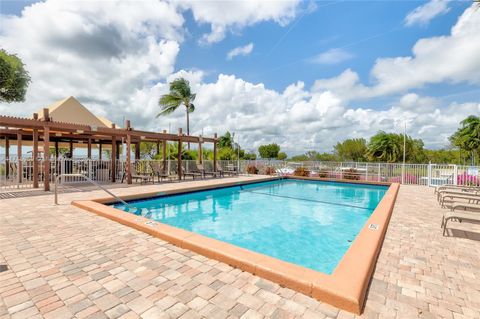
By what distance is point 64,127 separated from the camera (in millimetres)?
9656

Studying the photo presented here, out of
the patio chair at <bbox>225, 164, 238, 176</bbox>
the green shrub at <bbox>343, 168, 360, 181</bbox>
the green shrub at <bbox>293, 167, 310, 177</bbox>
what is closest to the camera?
the green shrub at <bbox>343, 168, 360, 181</bbox>

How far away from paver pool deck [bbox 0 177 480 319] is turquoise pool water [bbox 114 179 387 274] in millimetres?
1557

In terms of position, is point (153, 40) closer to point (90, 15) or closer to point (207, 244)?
point (90, 15)

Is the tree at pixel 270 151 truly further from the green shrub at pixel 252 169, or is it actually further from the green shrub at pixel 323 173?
the green shrub at pixel 323 173

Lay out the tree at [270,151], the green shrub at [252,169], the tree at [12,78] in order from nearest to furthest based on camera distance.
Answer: the tree at [12,78]
the green shrub at [252,169]
the tree at [270,151]

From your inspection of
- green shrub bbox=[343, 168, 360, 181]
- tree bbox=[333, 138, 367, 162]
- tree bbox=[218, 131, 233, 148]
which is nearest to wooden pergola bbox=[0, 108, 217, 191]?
green shrub bbox=[343, 168, 360, 181]

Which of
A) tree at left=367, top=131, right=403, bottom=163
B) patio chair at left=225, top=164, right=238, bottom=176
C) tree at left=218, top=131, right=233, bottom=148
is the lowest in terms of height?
patio chair at left=225, top=164, right=238, bottom=176

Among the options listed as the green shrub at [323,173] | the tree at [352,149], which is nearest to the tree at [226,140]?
the tree at [352,149]

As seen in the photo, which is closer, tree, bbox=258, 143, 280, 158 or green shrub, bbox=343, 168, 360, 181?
green shrub, bbox=343, 168, 360, 181

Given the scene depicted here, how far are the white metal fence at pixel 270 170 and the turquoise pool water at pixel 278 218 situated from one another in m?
3.07

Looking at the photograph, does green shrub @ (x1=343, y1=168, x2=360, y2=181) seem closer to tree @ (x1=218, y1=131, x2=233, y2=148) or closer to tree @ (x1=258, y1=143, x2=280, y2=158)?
tree @ (x1=218, y1=131, x2=233, y2=148)

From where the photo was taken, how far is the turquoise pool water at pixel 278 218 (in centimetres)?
512

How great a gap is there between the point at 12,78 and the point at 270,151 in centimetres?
5445

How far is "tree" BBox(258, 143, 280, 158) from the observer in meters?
65.2
